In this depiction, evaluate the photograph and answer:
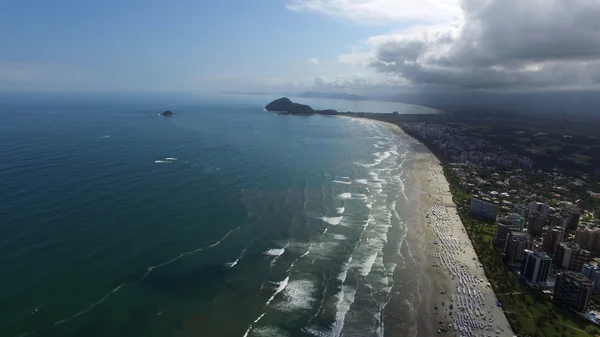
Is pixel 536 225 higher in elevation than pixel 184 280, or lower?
higher

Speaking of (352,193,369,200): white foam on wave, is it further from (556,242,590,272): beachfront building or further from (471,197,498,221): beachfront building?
(556,242,590,272): beachfront building

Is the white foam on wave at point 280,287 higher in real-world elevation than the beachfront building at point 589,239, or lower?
lower

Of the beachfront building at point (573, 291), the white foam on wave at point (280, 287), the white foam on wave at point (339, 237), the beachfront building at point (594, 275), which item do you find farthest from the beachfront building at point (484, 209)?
the white foam on wave at point (280, 287)

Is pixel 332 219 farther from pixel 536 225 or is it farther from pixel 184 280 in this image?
pixel 536 225

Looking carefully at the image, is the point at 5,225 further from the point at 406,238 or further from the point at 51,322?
the point at 406,238

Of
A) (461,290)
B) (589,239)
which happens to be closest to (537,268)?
(461,290)

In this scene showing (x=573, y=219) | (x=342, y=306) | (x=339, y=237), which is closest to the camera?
(x=342, y=306)

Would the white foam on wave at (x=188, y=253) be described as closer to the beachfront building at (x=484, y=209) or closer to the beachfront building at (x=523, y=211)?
the beachfront building at (x=484, y=209)

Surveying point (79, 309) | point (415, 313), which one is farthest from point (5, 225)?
point (415, 313)
